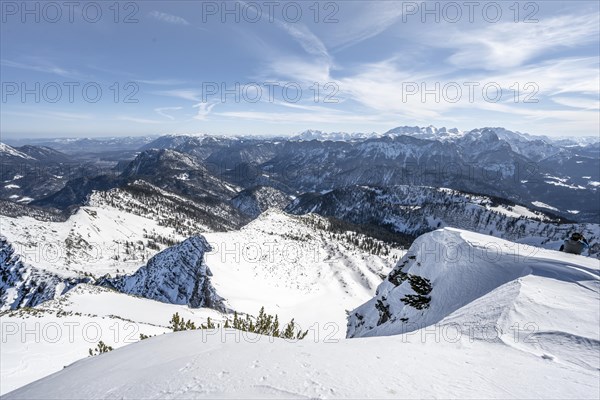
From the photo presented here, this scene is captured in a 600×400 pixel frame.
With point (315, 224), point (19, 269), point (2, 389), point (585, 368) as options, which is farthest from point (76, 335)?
point (315, 224)

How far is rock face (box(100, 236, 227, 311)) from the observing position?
55.3m

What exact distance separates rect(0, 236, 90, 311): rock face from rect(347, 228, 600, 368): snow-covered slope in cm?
7365

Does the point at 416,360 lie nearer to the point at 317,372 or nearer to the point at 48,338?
the point at 317,372

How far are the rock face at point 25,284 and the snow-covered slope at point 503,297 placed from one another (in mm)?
73655

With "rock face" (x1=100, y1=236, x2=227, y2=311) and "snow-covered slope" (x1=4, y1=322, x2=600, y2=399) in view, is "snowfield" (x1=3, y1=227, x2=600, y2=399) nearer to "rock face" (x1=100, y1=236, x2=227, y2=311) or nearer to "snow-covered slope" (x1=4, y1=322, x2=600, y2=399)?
"snow-covered slope" (x1=4, y1=322, x2=600, y2=399)

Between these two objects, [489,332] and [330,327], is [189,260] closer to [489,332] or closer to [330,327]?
[330,327]

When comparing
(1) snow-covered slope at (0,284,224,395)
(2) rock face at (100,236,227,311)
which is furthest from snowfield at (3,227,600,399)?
(2) rock face at (100,236,227,311)

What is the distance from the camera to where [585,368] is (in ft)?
21.6

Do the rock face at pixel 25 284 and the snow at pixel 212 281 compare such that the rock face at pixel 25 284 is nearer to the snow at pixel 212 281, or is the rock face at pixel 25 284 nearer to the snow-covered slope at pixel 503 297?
the snow at pixel 212 281

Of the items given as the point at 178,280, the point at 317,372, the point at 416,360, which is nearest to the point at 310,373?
the point at 317,372

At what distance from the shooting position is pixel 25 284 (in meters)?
67.8

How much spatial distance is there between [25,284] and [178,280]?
38.8 metres

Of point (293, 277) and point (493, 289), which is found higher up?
point (493, 289)

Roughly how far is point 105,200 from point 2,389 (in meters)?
222
